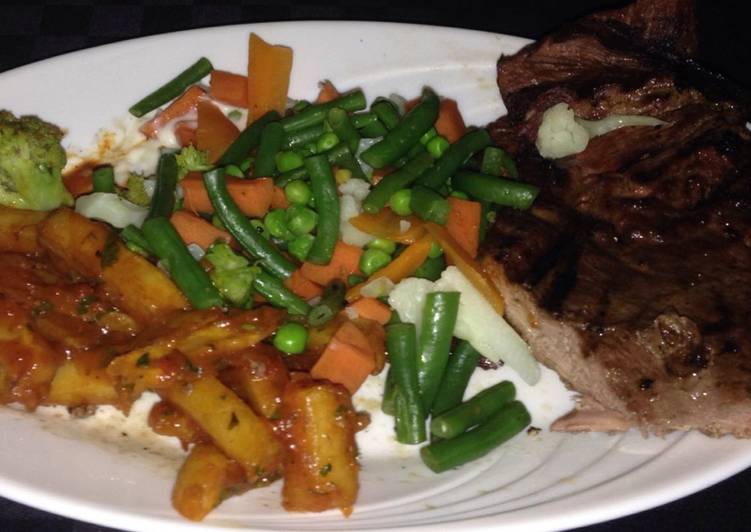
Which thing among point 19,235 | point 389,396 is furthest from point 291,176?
point 19,235

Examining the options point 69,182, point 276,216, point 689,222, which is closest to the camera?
point 689,222

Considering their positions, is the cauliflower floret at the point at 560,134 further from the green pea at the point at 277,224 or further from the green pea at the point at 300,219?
the green pea at the point at 277,224

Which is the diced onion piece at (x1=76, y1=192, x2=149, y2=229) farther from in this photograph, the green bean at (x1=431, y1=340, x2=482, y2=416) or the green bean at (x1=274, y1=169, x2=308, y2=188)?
the green bean at (x1=431, y1=340, x2=482, y2=416)

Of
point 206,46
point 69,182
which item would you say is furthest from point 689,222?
point 69,182

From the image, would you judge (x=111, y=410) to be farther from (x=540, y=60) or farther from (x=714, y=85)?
(x=714, y=85)

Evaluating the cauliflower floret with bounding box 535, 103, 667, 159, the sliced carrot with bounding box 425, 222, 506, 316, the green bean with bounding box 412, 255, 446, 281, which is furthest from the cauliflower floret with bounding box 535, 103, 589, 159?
the green bean with bounding box 412, 255, 446, 281

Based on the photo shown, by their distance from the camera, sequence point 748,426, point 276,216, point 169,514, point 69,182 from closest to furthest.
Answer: point 169,514 < point 748,426 < point 276,216 < point 69,182
